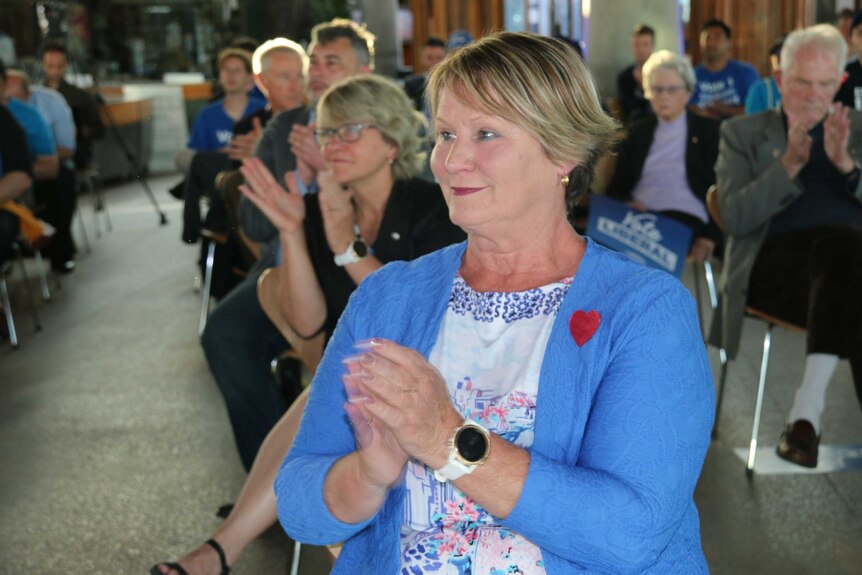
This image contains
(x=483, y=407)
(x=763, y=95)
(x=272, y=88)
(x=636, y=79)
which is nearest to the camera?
(x=483, y=407)

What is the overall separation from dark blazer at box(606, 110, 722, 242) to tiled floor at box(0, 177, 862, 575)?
0.85 meters

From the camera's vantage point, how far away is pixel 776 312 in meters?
3.62

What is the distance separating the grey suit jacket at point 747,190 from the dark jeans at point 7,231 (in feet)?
12.3

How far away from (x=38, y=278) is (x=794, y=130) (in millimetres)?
5726

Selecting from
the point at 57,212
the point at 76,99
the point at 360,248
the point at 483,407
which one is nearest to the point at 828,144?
the point at 360,248

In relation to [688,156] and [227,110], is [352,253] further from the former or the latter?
[227,110]

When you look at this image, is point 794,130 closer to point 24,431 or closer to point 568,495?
point 568,495

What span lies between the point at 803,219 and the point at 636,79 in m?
5.30

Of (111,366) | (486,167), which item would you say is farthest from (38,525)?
(486,167)

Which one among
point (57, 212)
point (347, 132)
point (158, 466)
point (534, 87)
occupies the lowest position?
point (158, 466)

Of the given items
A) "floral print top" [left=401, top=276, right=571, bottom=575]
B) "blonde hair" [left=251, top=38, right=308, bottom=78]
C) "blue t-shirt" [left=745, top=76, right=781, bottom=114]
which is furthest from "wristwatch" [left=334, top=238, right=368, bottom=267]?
"blue t-shirt" [left=745, top=76, right=781, bottom=114]

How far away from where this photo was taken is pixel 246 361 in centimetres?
333

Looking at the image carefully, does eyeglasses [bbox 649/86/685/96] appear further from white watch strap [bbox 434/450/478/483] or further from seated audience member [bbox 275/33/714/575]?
white watch strap [bbox 434/450/478/483]

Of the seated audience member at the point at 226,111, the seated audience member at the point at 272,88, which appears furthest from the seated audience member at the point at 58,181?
the seated audience member at the point at 272,88
